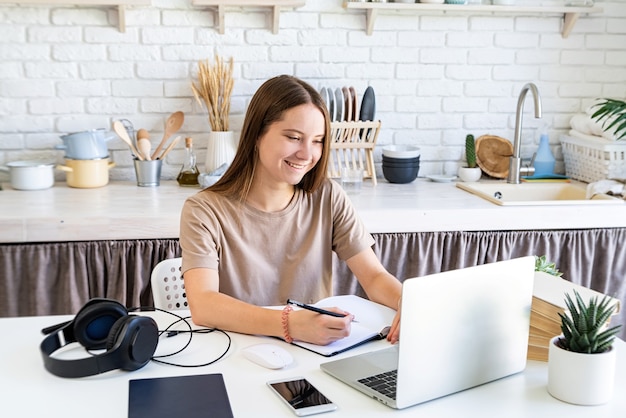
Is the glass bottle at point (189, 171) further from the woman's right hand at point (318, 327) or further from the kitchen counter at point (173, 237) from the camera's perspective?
the woman's right hand at point (318, 327)

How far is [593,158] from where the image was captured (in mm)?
3375

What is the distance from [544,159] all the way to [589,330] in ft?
7.88

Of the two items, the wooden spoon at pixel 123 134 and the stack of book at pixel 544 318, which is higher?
the wooden spoon at pixel 123 134

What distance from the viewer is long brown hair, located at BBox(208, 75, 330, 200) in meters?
1.97

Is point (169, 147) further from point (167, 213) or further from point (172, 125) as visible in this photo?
point (167, 213)

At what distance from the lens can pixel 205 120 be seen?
3.35m

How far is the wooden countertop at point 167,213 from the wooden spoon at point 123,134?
0.51 ft

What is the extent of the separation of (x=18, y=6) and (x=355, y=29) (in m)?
1.47

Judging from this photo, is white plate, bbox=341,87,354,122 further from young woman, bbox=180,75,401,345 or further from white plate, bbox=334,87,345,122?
young woman, bbox=180,75,401,345

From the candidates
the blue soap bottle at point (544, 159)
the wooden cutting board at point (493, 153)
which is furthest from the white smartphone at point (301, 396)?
the blue soap bottle at point (544, 159)

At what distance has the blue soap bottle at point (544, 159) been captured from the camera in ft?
11.7

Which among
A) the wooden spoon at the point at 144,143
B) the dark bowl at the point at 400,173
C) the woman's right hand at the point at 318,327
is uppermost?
the wooden spoon at the point at 144,143

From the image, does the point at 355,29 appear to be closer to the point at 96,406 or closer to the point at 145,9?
the point at 145,9

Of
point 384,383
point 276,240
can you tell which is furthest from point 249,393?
point 276,240
